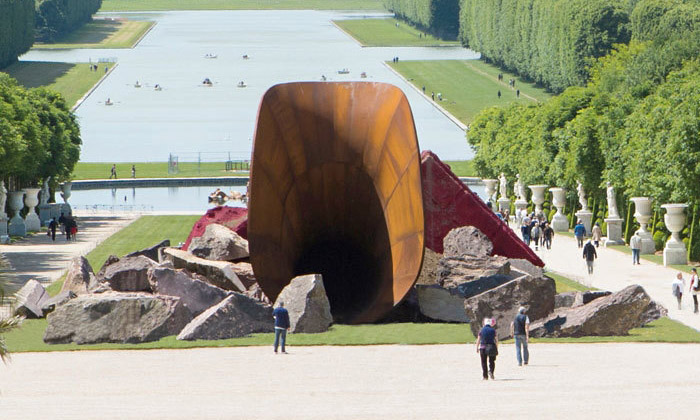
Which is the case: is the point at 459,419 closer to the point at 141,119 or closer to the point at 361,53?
the point at 141,119

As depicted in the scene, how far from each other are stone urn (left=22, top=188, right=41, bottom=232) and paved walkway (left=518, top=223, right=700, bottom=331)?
899 inches

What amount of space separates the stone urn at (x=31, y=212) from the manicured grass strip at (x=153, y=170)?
76.4 ft

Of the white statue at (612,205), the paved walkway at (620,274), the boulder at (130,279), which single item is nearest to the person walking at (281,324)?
the boulder at (130,279)

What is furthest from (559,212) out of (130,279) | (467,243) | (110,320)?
(110,320)

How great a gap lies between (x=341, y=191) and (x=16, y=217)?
3223 centimetres

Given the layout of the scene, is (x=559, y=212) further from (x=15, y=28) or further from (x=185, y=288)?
(x=15, y=28)

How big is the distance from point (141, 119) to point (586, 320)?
9464cm

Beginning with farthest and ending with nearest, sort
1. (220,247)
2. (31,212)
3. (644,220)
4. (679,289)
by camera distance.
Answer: (31,212) → (644,220) → (220,247) → (679,289)

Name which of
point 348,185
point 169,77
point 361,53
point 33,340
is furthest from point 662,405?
point 361,53

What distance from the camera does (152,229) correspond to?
207 ft

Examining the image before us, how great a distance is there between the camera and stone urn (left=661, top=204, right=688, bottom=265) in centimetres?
4800

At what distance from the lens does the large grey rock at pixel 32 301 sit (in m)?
34.8

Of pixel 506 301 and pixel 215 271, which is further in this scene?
pixel 215 271

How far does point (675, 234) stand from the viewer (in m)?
48.8
